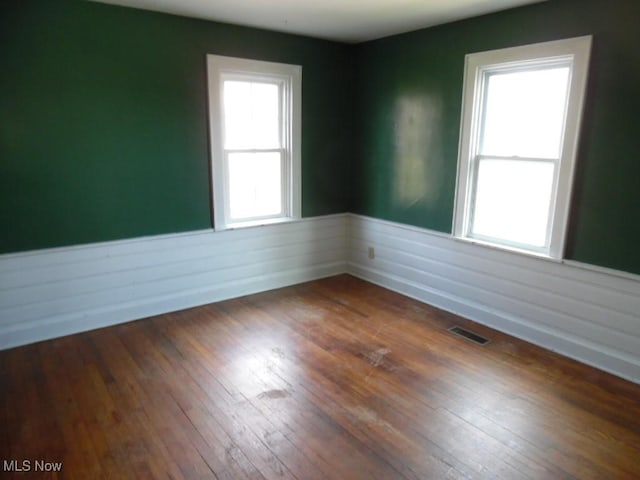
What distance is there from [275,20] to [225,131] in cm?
102

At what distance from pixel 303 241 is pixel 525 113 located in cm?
239

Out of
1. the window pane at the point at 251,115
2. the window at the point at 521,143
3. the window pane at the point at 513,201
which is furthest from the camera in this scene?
the window pane at the point at 251,115

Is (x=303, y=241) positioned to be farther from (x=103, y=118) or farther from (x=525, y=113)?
(x=525, y=113)

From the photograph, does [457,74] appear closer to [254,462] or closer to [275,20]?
[275,20]

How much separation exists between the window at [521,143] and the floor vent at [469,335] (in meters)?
0.77

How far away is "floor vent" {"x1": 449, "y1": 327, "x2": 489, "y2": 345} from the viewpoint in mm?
3369

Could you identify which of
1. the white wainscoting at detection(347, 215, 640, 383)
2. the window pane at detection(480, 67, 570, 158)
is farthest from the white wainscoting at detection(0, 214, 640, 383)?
the window pane at detection(480, 67, 570, 158)

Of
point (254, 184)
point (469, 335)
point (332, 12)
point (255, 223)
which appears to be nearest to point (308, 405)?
point (469, 335)

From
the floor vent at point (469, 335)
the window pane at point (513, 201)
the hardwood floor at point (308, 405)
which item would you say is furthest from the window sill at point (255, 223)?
the floor vent at point (469, 335)

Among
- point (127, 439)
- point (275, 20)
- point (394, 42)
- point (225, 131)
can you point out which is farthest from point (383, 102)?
point (127, 439)

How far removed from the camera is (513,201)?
3.45 meters

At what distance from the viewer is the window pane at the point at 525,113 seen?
308 centimetres

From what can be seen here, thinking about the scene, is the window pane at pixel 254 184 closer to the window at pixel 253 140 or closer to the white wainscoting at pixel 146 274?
the window at pixel 253 140

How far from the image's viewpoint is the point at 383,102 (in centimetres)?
434
